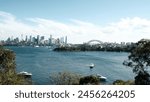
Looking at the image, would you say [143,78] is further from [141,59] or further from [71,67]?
[71,67]

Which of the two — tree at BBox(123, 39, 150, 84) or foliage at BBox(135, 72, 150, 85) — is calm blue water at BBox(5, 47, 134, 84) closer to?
tree at BBox(123, 39, 150, 84)

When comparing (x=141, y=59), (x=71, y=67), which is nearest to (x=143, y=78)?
(x=141, y=59)

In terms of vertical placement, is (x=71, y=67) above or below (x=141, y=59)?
below

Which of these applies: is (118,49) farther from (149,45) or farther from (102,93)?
(102,93)

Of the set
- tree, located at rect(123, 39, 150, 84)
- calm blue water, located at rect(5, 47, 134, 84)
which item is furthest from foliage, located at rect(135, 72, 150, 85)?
calm blue water, located at rect(5, 47, 134, 84)

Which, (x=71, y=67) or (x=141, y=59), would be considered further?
(x=71, y=67)

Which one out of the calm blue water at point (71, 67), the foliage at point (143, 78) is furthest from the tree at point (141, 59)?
the calm blue water at point (71, 67)

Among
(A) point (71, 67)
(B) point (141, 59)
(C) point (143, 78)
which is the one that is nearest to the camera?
(B) point (141, 59)

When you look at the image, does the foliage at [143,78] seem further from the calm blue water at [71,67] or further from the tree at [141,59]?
the calm blue water at [71,67]

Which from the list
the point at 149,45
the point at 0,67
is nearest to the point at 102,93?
the point at 149,45

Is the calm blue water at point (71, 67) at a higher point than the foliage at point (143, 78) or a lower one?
lower

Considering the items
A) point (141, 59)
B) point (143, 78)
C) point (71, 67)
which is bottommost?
point (71, 67)
